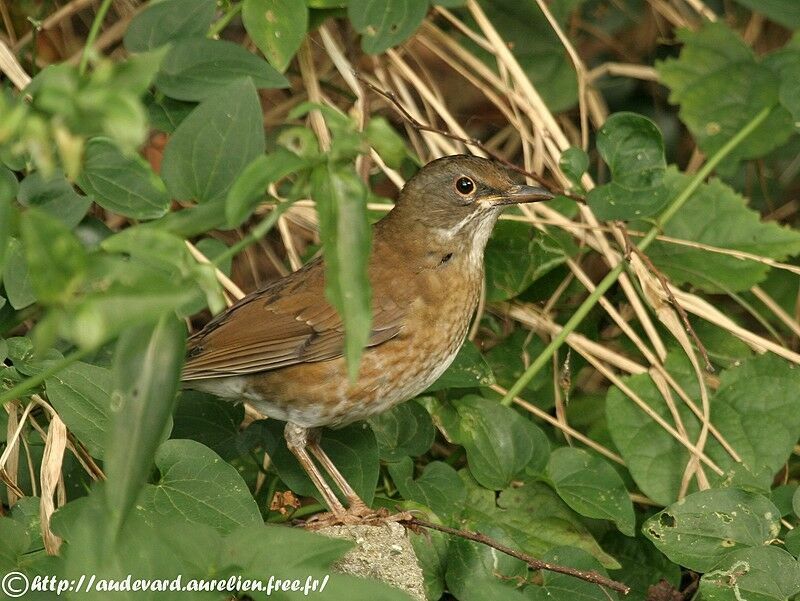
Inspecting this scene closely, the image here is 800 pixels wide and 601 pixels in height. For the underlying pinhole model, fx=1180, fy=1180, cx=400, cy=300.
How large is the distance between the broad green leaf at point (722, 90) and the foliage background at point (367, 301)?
1 cm

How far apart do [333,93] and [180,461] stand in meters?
2.41

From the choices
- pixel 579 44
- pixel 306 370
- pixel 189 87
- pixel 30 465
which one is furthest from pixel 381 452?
pixel 579 44

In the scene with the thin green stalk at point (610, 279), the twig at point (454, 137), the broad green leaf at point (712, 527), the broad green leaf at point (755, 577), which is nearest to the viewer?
the broad green leaf at point (755, 577)

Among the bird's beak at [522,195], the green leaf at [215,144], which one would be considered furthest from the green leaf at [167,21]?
the bird's beak at [522,195]

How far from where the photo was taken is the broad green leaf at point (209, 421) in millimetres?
4137

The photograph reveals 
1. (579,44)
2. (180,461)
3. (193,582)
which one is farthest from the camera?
(579,44)

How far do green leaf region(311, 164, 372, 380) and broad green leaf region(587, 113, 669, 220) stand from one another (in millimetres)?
2236

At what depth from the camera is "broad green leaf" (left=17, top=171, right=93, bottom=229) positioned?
3.73 m

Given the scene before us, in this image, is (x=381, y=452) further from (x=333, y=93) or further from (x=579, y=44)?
(x=579, y=44)

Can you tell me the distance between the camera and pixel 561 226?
4.79 meters

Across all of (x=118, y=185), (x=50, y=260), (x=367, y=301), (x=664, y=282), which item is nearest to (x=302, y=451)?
(x=118, y=185)

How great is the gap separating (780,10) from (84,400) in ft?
12.0

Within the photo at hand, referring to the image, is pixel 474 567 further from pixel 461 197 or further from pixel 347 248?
pixel 347 248

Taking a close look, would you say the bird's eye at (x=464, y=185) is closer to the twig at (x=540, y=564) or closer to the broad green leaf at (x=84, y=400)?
the twig at (x=540, y=564)
